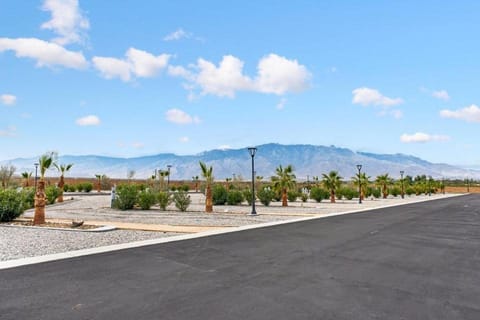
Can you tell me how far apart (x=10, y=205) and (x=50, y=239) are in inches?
275

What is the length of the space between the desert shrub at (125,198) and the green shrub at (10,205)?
28.7ft

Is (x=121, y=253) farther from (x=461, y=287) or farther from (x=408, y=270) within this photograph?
(x=461, y=287)

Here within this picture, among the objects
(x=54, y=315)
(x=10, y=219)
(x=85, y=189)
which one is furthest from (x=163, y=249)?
(x=85, y=189)

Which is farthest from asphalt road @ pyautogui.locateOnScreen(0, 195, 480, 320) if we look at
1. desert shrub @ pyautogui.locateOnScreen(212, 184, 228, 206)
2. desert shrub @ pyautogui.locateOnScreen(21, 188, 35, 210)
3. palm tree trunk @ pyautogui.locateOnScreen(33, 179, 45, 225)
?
desert shrub @ pyautogui.locateOnScreen(212, 184, 228, 206)

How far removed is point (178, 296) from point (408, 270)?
17.1ft

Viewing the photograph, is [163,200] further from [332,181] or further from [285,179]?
[332,181]

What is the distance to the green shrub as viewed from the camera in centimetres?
1902

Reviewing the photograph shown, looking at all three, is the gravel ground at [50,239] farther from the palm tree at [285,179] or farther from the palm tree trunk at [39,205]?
the palm tree at [285,179]

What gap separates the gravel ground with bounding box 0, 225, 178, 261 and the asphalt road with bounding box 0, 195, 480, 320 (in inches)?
71.7

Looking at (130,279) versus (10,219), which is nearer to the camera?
(130,279)

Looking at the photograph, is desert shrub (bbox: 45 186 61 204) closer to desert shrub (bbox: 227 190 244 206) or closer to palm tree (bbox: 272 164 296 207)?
desert shrub (bbox: 227 190 244 206)

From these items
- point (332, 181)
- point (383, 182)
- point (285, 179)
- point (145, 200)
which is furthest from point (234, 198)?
point (383, 182)

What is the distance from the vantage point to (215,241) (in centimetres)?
1373

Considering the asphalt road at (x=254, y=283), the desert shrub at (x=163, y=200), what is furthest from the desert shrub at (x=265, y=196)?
the asphalt road at (x=254, y=283)
